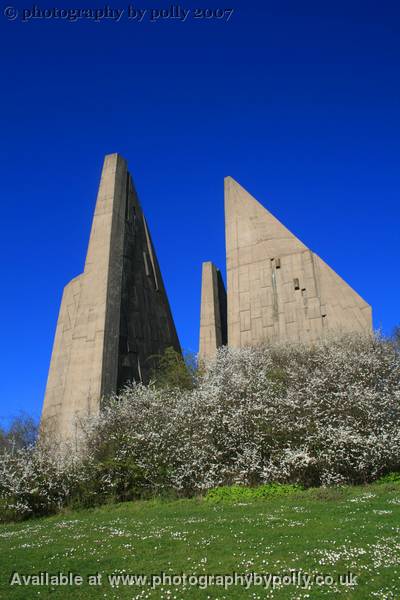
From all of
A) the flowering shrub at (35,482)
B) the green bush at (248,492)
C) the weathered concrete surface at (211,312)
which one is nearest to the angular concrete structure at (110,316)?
the flowering shrub at (35,482)

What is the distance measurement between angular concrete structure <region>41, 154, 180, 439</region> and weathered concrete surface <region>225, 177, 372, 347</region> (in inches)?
147

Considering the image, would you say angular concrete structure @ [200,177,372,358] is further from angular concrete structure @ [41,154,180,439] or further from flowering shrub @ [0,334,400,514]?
flowering shrub @ [0,334,400,514]

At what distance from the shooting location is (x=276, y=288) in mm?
22344

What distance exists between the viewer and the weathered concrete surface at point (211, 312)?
30719 millimetres

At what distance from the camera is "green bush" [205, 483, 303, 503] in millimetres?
12586

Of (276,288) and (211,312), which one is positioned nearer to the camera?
(276,288)

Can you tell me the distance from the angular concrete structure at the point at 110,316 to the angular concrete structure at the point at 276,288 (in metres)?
3.76

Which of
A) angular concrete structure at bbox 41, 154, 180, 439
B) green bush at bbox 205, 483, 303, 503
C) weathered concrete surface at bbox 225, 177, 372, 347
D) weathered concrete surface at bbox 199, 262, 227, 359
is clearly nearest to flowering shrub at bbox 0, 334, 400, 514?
green bush at bbox 205, 483, 303, 503

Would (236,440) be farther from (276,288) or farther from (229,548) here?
(276,288)

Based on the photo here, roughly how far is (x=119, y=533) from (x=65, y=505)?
6362 millimetres

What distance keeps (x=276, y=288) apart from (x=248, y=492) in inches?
436

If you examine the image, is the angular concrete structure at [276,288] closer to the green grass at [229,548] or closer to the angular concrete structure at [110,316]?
the angular concrete structure at [110,316]

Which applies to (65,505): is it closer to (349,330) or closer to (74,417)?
(74,417)

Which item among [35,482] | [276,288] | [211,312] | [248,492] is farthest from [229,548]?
[211,312]
